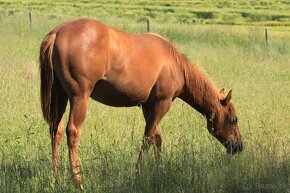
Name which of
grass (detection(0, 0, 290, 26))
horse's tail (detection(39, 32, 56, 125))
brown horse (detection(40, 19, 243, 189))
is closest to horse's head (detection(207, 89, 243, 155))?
brown horse (detection(40, 19, 243, 189))

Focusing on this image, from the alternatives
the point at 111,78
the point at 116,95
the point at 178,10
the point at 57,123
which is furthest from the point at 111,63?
the point at 178,10

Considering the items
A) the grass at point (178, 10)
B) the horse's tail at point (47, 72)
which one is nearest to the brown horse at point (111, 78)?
the horse's tail at point (47, 72)

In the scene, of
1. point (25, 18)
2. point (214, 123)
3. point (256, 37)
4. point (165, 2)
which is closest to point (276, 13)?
point (165, 2)

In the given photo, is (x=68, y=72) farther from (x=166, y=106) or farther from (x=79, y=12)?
(x=79, y=12)

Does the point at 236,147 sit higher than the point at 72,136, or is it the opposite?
the point at 72,136

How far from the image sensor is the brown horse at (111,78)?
581cm

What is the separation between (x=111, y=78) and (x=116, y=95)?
25 cm

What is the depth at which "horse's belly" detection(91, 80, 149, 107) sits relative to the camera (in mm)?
6133

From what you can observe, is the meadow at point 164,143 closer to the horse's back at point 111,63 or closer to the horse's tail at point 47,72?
the horse's tail at point 47,72

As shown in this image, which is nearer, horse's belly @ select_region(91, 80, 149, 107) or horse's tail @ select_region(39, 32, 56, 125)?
horse's tail @ select_region(39, 32, 56, 125)

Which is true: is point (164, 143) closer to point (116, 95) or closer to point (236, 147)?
point (236, 147)

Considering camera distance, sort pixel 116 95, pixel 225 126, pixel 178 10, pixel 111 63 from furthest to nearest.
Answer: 1. pixel 178 10
2. pixel 225 126
3. pixel 116 95
4. pixel 111 63

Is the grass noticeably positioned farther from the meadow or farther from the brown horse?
the brown horse

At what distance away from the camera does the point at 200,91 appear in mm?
7254
